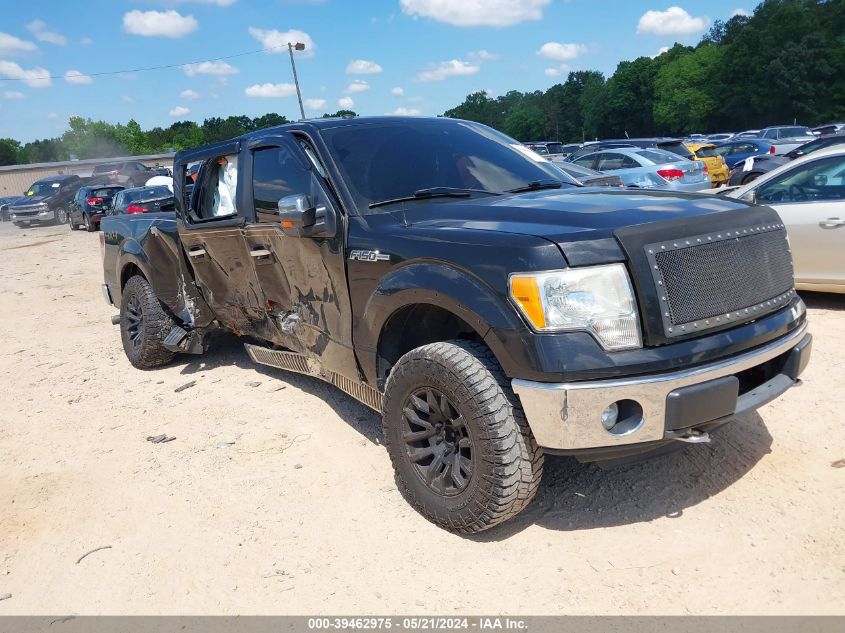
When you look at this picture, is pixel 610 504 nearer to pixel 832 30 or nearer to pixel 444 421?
pixel 444 421

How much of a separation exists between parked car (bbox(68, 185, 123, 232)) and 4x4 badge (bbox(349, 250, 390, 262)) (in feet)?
72.5

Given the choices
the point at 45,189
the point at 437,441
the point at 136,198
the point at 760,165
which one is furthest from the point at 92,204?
the point at 437,441

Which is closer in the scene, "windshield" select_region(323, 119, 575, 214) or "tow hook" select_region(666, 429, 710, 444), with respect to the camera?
"tow hook" select_region(666, 429, 710, 444)

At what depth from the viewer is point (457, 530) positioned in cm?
308

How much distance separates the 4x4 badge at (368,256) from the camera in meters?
3.28

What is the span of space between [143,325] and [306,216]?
3.15 m

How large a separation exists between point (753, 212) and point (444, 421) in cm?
176

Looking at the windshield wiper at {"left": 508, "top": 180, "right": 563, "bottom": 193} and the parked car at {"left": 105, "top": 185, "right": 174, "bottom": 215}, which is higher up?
the windshield wiper at {"left": 508, "top": 180, "right": 563, "bottom": 193}

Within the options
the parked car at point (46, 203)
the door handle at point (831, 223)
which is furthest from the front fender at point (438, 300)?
the parked car at point (46, 203)

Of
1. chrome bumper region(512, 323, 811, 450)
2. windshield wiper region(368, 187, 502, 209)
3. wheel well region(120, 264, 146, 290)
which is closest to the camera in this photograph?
chrome bumper region(512, 323, 811, 450)

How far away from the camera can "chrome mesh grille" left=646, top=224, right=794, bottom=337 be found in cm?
264

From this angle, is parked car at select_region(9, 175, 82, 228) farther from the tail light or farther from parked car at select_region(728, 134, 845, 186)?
parked car at select_region(728, 134, 845, 186)

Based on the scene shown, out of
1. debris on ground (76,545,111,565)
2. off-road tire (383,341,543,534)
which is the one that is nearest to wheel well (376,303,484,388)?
off-road tire (383,341,543,534)

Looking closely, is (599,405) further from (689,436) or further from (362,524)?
(362,524)
